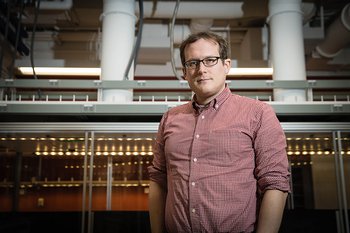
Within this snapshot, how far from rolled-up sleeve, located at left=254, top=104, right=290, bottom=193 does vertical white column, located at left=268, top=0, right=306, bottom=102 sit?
146cm

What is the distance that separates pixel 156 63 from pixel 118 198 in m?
2.14

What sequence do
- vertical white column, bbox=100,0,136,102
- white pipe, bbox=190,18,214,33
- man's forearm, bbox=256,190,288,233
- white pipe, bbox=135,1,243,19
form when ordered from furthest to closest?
white pipe, bbox=190,18,214,33, white pipe, bbox=135,1,243,19, vertical white column, bbox=100,0,136,102, man's forearm, bbox=256,190,288,233

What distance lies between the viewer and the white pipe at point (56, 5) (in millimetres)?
3082

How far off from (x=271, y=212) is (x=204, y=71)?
461 millimetres

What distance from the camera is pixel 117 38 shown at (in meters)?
2.34

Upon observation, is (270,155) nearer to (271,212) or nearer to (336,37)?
(271,212)

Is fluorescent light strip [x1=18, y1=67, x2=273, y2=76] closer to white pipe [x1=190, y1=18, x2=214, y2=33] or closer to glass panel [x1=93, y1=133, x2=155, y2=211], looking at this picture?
white pipe [x1=190, y1=18, x2=214, y2=33]

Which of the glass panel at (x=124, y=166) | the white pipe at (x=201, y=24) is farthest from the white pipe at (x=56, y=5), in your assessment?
the glass panel at (x=124, y=166)

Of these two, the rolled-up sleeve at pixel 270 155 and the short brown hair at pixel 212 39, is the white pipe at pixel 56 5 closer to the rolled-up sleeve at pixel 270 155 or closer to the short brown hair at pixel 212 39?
the short brown hair at pixel 212 39

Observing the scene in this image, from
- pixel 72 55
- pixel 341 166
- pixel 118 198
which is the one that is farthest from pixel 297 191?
pixel 72 55

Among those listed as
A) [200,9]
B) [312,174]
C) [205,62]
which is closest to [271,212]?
[205,62]

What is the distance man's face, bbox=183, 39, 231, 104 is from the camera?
1.04 m

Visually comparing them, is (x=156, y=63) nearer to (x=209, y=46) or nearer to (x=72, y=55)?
(x=72, y=55)

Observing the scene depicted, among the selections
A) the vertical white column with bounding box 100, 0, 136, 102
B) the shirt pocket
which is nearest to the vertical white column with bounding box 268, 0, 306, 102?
the vertical white column with bounding box 100, 0, 136, 102
